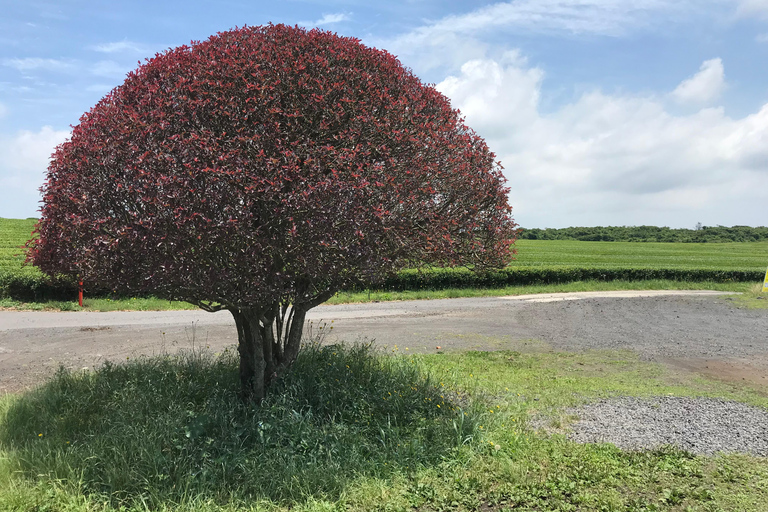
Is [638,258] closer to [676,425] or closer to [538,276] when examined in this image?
[538,276]

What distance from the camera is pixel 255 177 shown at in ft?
14.4

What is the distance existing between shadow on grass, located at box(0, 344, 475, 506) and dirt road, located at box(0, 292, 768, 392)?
2.33m

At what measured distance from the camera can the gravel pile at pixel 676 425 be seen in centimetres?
544

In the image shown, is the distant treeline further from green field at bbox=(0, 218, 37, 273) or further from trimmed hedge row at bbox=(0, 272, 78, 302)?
trimmed hedge row at bbox=(0, 272, 78, 302)

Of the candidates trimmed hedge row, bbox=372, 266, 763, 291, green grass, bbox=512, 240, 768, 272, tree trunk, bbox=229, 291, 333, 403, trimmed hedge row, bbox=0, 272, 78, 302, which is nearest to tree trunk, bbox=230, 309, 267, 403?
tree trunk, bbox=229, 291, 333, 403

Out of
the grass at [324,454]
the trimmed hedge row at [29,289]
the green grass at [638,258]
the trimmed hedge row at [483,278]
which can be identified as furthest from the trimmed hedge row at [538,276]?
the grass at [324,454]

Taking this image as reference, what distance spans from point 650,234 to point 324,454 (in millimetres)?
77111

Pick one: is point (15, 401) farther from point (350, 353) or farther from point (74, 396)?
point (350, 353)

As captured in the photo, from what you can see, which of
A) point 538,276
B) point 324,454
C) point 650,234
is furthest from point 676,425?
point 650,234

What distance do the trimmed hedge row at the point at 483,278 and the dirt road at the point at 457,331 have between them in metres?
1.18

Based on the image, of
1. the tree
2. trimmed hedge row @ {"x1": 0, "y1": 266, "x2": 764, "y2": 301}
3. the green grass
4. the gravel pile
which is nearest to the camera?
the tree

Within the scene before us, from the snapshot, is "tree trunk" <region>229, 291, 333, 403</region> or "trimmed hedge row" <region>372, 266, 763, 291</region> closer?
"tree trunk" <region>229, 291, 333, 403</region>

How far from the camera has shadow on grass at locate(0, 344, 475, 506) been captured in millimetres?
4688

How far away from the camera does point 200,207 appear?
4.43 meters
